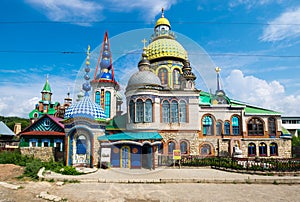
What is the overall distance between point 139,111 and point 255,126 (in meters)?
13.2

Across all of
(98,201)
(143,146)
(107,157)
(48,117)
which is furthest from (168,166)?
(48,117)

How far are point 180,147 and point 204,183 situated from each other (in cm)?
836

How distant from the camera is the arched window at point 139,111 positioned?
20516mm

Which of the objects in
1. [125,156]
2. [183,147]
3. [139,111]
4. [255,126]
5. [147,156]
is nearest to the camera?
[125,156]

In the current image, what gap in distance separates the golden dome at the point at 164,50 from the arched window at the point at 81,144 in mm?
12986

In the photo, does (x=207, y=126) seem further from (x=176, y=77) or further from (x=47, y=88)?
(x=47, y=88)

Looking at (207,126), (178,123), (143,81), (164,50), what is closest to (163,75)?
(164,50)

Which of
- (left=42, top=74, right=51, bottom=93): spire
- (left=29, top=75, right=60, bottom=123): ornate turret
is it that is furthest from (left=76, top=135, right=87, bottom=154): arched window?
(left=42, top=74, right=51, bottom=93): spire

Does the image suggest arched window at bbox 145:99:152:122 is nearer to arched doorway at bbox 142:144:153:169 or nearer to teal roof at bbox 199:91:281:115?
arched doorway at bbox 142:144:153:169

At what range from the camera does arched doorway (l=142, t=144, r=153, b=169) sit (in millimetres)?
17817

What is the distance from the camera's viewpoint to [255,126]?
78.9 ft

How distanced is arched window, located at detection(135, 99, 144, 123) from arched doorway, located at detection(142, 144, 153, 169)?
118 inches

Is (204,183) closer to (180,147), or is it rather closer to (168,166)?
(168,166)

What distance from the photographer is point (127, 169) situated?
17516mm
